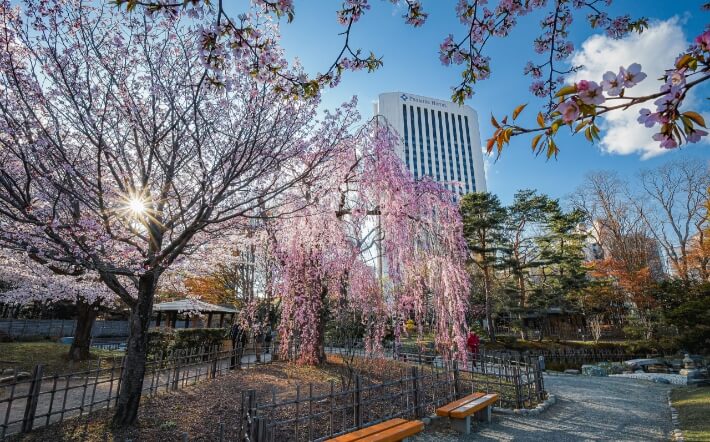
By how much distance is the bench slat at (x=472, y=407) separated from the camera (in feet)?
18.2

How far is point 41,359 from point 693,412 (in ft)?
58.0

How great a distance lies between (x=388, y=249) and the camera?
852 cm

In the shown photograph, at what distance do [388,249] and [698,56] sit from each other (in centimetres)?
742

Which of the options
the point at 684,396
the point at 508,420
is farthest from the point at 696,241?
the point at 508,420

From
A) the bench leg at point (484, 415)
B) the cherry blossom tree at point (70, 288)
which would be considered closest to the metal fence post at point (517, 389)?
the bench leg at point (484, 415)

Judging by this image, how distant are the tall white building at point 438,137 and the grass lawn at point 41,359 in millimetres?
65581

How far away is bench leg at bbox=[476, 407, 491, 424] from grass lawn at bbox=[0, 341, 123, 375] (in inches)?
420

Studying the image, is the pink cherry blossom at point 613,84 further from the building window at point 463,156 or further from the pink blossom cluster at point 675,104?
the building window at point 463,156

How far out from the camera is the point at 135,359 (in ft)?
17.3

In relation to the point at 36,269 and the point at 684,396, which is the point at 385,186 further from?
the point at 36,269

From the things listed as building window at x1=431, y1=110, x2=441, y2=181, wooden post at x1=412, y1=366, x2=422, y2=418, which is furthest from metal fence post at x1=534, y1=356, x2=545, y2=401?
building window at x1=431, y1=110, x2=441, y2=181

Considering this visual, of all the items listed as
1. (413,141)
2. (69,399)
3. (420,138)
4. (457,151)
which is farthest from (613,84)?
(457,151)

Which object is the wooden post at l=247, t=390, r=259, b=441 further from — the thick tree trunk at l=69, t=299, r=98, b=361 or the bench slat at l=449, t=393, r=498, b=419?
the thick tree trunk at l=69, t=299, r=98, b=361

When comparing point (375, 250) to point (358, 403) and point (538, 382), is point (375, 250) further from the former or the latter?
point (538, 382)
